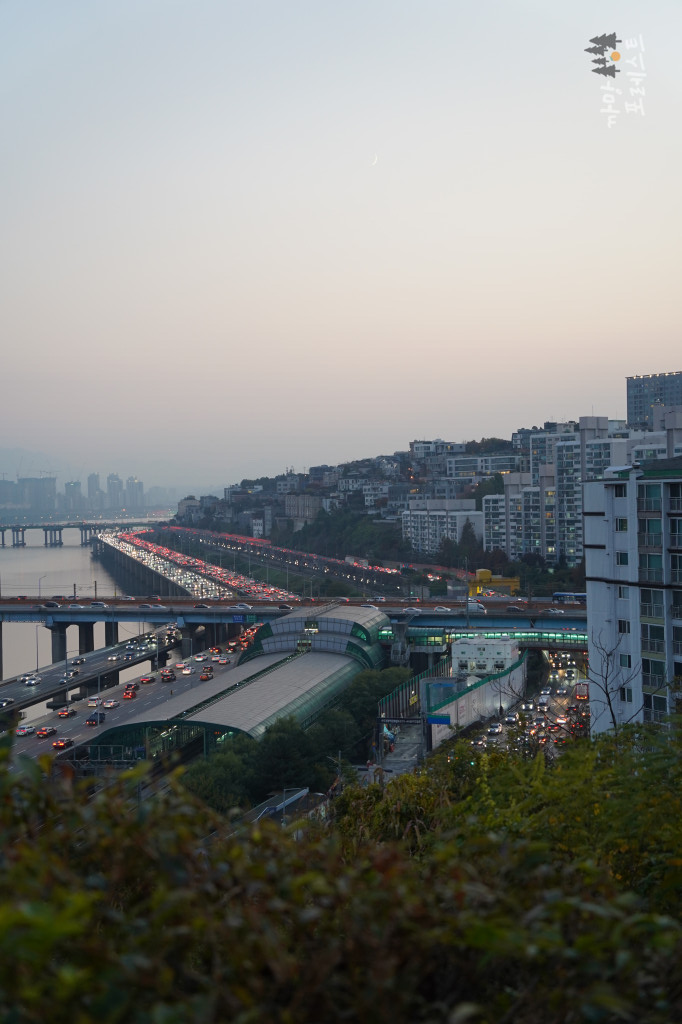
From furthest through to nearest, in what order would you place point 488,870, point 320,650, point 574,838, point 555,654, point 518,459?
point 518,459
point 555,654
point 320,650
point 574,838
point 488,870

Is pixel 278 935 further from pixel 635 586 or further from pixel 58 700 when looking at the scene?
pixel 58 700

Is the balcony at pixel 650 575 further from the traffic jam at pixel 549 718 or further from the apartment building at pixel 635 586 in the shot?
the traffic jam at pixel 549 718

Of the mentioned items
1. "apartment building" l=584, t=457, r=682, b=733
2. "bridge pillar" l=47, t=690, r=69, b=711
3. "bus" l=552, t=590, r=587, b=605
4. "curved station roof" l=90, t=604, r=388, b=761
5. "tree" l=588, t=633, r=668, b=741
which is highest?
"apartment building" l=584, t=457, r=682, b=733

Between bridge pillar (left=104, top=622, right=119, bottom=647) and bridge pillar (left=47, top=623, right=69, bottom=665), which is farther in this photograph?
bridge pillar (left=104, top=622, right=119, bottom=647)

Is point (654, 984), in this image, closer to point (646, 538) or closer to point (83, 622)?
point (646, 538)

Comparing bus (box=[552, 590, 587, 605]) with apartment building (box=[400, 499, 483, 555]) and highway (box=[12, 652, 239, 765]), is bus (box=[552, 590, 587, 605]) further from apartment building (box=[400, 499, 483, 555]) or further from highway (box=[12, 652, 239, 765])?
apartment building (box=[400, 499, 483, 555])

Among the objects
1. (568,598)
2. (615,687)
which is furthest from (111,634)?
(615,687)

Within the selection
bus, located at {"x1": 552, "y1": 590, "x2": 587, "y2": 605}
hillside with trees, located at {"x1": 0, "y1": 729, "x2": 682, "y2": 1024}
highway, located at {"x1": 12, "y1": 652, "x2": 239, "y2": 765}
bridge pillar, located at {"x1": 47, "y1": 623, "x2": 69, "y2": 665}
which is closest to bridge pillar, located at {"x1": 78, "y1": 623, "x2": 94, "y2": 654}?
bridge pillar, located at {"x1": 47, "y1": 623, "x2": 69, "y2": 665}

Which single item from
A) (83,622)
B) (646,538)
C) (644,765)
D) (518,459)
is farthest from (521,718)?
(518,459)

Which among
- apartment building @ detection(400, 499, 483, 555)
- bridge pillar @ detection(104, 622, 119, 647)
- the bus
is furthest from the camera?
apartment building @ detection(400, 499, 483, 555)
